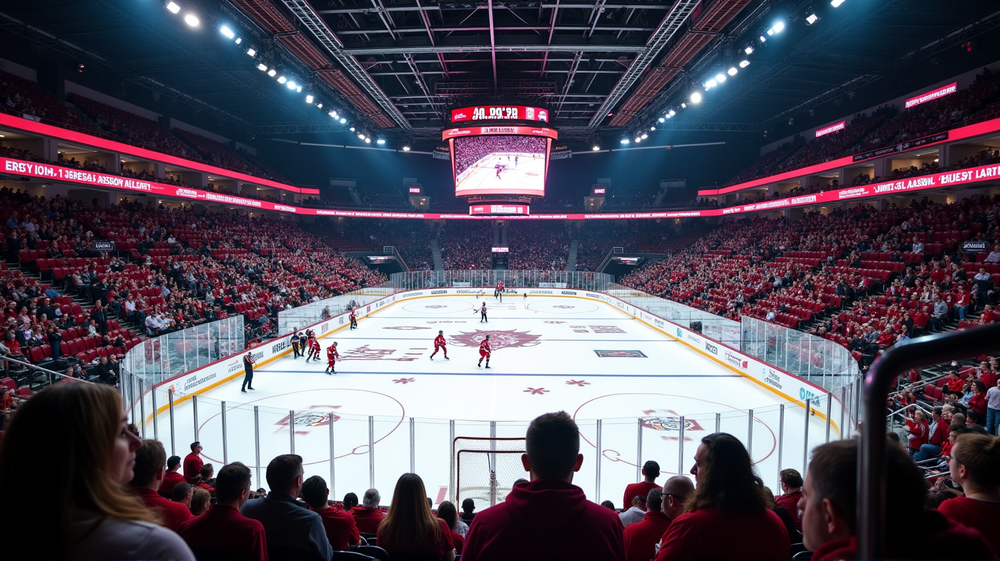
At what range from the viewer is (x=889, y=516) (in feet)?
3.86

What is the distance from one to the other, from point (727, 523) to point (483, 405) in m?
10.8

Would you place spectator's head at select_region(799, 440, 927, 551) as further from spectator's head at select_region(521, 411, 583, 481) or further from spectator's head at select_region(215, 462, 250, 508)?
spectator's head at select_region(215, 462, 250, 508)

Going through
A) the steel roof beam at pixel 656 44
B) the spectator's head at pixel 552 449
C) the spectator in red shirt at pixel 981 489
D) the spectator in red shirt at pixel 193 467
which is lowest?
the spectator in red shirt at pixel 193 467

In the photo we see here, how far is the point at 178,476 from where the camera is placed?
604 cm

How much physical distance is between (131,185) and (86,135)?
278 centimetres

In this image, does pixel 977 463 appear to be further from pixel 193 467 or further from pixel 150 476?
pixel 193 467

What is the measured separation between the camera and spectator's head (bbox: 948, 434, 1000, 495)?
2689mm

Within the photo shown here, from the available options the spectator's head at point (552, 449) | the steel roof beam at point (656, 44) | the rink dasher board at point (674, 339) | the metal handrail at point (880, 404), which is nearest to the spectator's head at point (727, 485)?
the spectator's head at point (552, 449)

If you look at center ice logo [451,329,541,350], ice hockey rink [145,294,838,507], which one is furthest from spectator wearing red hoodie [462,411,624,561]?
center ice logo [451,329,541,350]

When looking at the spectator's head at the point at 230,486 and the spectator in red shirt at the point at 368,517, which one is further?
the spectator in red shirt at the point at 368,517

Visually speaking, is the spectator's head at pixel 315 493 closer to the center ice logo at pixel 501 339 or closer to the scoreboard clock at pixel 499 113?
the center ice logo at pixel 501 339

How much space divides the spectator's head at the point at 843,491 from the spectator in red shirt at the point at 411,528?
8.77ft

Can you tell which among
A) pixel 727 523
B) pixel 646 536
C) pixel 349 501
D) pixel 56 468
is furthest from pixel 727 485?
pixel 349 501

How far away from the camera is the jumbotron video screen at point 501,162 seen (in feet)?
94.5
